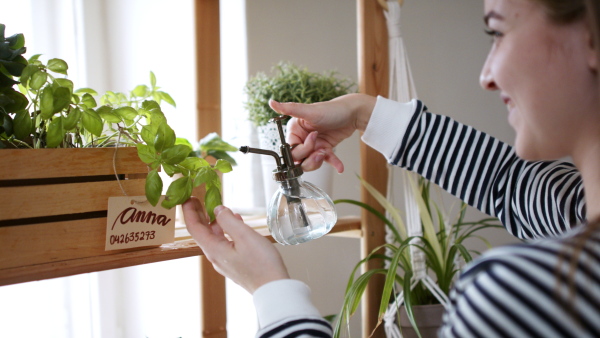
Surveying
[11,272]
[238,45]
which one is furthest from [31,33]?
[11,272]

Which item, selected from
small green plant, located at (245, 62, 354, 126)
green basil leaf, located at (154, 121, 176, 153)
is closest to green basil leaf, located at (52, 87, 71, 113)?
green basil leaf, located at (154, 121, 176, 153)

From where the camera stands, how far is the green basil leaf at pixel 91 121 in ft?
2.00

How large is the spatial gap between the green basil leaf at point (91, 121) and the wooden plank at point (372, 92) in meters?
0.65

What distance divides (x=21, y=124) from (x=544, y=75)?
565mm

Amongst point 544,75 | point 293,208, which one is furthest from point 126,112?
point 544,75

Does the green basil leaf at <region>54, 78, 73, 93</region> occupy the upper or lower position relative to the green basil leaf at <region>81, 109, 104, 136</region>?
upper

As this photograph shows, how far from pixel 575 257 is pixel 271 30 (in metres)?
1.23

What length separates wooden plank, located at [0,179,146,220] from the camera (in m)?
0.56

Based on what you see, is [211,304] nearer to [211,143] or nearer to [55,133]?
[211,143]

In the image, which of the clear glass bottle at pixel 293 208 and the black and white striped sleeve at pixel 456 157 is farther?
the black and white striped sleeve at pixel 456 157

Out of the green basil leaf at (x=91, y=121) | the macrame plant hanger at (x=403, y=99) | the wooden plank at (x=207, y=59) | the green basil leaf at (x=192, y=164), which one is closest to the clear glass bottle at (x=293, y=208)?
the green basil leaf at (x=192, y=164)

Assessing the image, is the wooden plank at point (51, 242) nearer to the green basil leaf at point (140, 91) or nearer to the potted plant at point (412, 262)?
the green basil leaf at point (140, 91)

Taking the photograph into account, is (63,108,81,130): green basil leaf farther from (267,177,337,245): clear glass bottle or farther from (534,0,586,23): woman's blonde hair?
(534,0,586,23): woman's blonde hair

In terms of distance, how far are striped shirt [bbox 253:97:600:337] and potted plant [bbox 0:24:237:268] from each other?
35 cm
